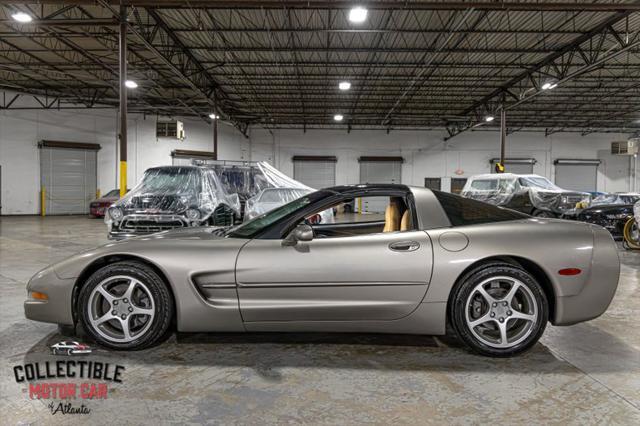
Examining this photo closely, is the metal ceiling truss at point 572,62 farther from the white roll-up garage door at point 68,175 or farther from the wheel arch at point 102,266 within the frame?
the white roll-up garage door at point 68,175

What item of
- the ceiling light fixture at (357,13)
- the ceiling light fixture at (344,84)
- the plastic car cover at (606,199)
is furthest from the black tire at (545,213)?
the ceiling light fixture at (357,13)

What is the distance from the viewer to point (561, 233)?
287 cm

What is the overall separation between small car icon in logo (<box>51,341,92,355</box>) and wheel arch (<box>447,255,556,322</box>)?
2494mm

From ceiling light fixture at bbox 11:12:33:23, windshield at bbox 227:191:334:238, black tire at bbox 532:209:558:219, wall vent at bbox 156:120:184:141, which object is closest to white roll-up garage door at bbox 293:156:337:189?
wall vent at bbox 156:120:184:141

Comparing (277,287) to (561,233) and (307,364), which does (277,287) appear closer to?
(307,364)

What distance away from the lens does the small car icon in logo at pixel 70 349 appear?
2781 mm

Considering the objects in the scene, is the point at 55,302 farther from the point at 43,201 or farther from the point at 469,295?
the point at 43,201

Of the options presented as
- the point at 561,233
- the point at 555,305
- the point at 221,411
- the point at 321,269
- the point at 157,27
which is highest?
the point at 157,27

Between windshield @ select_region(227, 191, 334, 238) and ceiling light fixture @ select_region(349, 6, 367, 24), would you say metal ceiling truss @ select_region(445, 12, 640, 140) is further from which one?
windshield @ select_region(227, 191, 334, 238)

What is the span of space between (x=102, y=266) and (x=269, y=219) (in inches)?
48.8

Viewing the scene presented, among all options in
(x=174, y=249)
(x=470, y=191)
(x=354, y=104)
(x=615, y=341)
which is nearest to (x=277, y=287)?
(x=174, y=249)

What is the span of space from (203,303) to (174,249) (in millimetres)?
438

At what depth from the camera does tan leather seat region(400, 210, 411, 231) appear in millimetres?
2998

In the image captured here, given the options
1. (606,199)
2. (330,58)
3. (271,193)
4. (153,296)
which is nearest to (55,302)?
(153,296)
